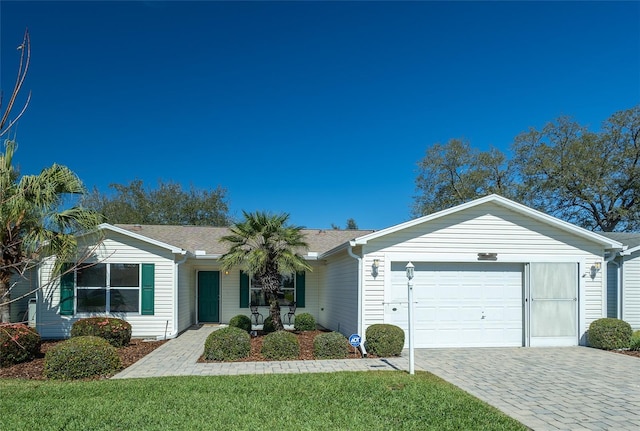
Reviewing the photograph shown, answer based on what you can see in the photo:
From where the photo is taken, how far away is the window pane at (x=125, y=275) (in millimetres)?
12484

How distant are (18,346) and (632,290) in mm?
15756

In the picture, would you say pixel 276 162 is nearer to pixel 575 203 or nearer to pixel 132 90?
pixel 132 90

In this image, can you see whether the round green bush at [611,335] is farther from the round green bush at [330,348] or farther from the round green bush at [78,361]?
the round green bush at [78,361]

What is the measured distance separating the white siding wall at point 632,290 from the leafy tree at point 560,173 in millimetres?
12632

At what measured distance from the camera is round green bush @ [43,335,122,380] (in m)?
7.70

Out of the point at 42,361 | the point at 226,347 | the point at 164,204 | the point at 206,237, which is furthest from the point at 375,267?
the point at 164,204

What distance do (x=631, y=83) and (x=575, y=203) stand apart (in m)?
11.7

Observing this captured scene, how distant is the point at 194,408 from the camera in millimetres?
5691

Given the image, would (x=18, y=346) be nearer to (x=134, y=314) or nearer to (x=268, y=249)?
(x=134, y=314)

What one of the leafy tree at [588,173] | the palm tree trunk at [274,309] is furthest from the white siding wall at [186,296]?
the leafy tree at [588,173]

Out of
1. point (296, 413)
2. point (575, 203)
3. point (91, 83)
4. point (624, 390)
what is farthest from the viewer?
point (575, 203)

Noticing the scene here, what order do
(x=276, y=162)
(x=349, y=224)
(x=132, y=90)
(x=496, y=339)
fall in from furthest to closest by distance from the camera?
(x=349, y=224)
(x=276, y=162)
(x=132, y=90)
(x=496, y=339)

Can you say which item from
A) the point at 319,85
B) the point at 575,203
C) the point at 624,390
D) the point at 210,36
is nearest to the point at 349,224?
the point at 575,203

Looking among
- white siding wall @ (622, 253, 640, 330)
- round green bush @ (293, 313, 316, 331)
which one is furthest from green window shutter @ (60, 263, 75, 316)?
white siding wall @ (622, 253, 640, 330)
